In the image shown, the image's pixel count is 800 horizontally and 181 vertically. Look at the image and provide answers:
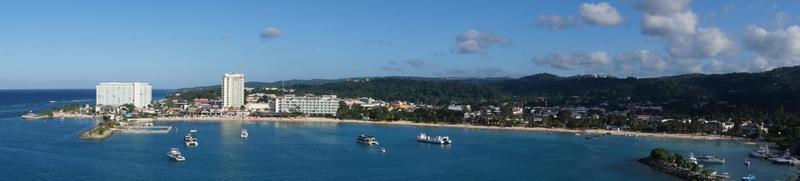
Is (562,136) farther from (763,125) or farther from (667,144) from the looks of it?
(763,125)

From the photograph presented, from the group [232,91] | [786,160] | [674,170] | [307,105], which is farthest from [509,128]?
[232,91]

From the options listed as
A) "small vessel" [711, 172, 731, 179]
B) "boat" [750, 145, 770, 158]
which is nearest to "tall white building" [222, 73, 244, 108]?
Result: "boat" [750, 145, 770, 158]

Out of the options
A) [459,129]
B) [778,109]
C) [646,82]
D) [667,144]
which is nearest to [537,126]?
[459,129]

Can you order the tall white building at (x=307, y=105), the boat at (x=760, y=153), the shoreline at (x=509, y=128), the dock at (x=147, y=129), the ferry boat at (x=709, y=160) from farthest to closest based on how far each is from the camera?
the tall white building at (x=307, y=105) < the shoreline at (x=509, y=128) < the dock at (x=147, y=129) < the boat at (x=760, y=153) < the ferry boat at (x=709, y=160)

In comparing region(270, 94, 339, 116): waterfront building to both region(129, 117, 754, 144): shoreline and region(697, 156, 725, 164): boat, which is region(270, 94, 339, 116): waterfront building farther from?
region(697, 156, 725, 164): boat

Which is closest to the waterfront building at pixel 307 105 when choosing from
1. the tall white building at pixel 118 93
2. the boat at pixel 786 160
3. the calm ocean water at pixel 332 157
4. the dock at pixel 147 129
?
the tall white building at pixel 118 93

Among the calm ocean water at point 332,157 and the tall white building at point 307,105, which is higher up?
the tall white building at point 307,105

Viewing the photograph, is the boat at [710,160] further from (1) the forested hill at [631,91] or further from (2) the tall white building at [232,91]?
(2) the tall white building at [232,91]
